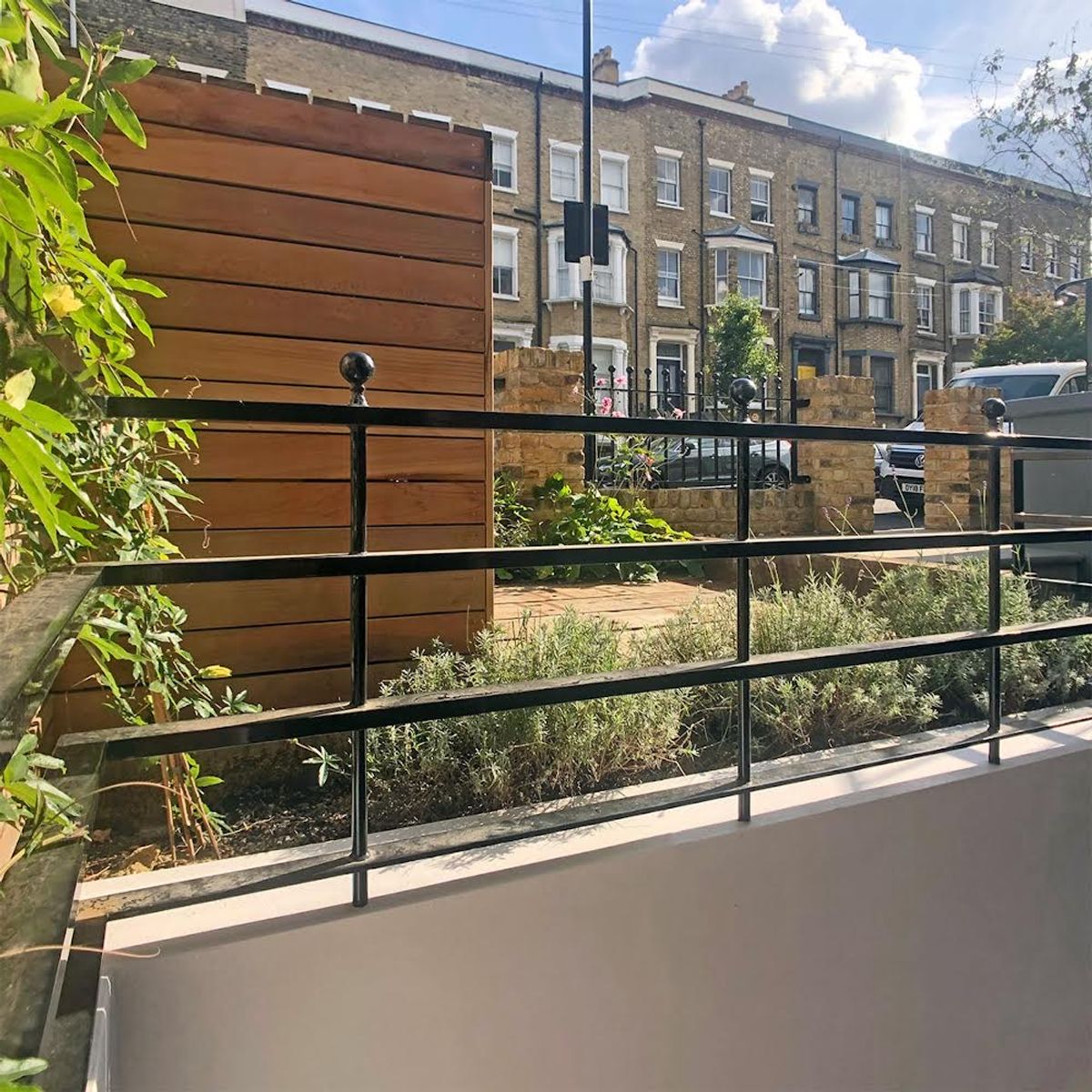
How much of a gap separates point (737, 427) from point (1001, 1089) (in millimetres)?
1566

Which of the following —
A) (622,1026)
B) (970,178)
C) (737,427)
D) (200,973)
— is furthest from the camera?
(970,178)

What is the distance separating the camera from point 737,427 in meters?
1.60

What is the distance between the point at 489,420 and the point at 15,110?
2.79 ft

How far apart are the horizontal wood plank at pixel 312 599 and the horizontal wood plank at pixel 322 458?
0.29 metres

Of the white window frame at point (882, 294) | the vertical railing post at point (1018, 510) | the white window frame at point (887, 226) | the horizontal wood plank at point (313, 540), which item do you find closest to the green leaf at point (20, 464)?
the horizontal wood plank at point (313, 540)

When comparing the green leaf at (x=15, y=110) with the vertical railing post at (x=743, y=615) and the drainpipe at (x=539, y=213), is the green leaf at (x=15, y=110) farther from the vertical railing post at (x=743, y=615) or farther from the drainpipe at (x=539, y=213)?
the drainpipe at (x=539, y=213)

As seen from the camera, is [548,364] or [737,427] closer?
[737,427]

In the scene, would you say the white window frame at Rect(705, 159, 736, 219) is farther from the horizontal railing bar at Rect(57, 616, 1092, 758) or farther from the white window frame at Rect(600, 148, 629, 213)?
the horizontal railing bar at Rect(57, 616, 1092, 758)

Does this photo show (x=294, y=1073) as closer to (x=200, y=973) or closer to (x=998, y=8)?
(x=200, y=973)

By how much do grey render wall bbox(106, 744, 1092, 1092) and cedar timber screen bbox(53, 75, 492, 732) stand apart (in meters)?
1.07

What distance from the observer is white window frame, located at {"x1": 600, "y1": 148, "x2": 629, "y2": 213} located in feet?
69.9

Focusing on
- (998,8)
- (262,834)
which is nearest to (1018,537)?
(262,834)

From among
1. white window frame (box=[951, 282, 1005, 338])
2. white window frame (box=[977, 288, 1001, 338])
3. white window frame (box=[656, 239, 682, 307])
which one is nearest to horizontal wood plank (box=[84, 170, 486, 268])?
white window frame (box=[656, 239, 682, 307])

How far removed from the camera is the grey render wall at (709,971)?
1244mm
